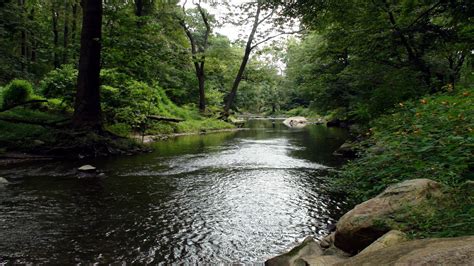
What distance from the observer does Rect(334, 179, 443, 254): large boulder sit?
374 centimetres

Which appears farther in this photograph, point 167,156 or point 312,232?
point 167,156

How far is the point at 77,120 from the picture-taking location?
1179 cm

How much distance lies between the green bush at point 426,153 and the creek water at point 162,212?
0.75 m

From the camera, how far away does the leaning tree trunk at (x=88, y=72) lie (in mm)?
11812

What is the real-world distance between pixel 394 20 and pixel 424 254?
12.5 meters

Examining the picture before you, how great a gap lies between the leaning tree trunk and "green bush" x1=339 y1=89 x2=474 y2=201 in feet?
30.4

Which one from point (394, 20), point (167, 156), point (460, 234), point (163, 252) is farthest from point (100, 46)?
point (460, 234)

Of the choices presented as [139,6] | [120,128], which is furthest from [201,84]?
[120,128]

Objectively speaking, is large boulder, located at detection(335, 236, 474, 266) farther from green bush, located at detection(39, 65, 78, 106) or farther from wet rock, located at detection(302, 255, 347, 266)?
green bush, located at detection(39, 65, 78, 106)

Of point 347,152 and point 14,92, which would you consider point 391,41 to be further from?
point 14,92

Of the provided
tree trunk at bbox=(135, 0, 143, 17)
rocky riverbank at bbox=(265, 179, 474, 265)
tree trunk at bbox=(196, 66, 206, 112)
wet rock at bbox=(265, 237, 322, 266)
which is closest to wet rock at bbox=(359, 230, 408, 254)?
rocky riverbank at bbox=(265, 179, 474, 265)

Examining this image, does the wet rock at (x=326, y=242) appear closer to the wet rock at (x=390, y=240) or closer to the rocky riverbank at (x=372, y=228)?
the rocky riverbank at (x=372, y=228)

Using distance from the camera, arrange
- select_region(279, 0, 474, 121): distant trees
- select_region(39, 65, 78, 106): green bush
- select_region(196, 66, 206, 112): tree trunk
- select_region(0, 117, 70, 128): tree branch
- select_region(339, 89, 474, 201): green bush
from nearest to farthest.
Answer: select_region(339, 89, 474, 201): green bush, select_region(279, 0, 474, 121): distant trees, select_region(0, 117, 70, 128): tree branch, select_region(39, 65, 78, 106): green bush, select_region(196, 66, 206, 112): tree trunk

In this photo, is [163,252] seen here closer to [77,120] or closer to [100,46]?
[77,120]
